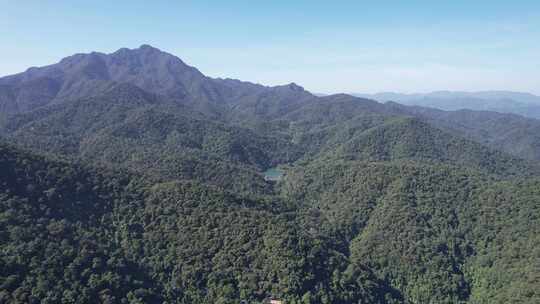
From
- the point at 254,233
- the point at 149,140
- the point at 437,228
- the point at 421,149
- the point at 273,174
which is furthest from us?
the point at 149,140

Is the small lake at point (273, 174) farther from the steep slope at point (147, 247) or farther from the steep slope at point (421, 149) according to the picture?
the steep slope at point (147, 247)

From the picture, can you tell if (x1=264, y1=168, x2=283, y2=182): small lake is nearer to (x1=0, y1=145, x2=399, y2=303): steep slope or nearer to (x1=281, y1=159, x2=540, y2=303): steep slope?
(x1=281, y1=159, x2=540, y2=303): steep slope

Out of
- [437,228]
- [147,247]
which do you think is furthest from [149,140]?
[437,228]

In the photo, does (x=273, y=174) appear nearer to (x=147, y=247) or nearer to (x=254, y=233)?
(x=254, y=233)

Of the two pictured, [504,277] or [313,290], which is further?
[504,277]

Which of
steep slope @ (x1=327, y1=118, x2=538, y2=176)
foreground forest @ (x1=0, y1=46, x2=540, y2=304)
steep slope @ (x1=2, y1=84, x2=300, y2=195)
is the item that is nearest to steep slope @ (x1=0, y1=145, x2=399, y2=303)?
foreground forest @ (x1=0, y1=46, x2=540, y2=304)

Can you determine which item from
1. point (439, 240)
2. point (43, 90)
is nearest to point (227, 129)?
point (439, 240)

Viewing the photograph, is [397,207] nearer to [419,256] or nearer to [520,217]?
[419,256]

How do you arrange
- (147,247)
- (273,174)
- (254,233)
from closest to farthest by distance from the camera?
(147,247)
(254,233)
(273,174)
